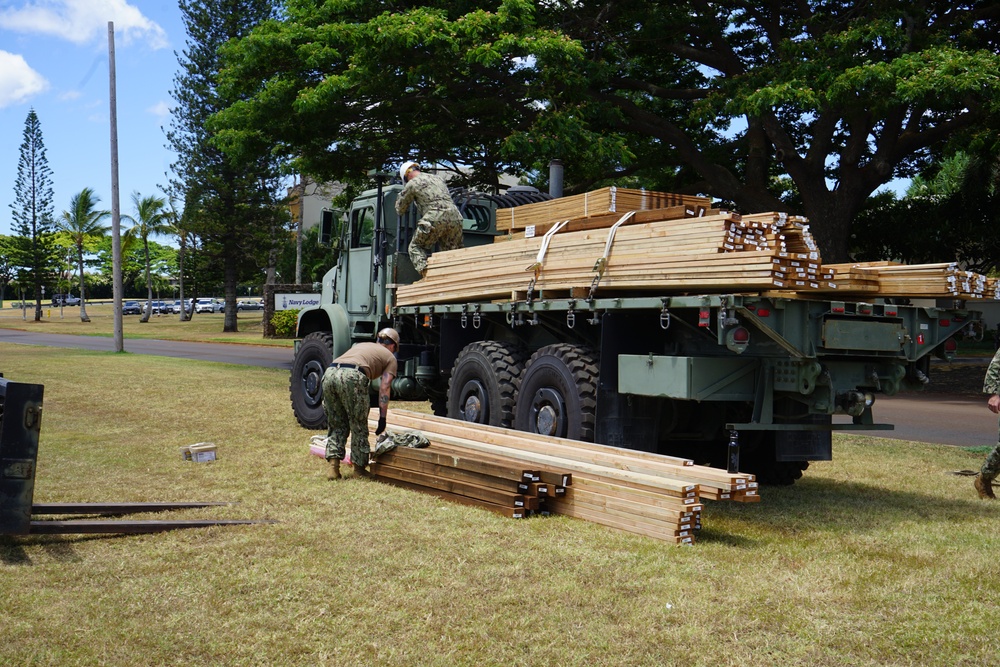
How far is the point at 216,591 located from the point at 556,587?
1.93 meters

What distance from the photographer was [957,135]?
20.7 metres

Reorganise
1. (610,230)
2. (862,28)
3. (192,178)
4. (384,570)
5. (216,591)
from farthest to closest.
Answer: (192,178), (862,28), (610,230), (384,570), (216,591)

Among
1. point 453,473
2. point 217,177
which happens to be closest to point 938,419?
point 453,473

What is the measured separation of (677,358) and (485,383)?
121 inches

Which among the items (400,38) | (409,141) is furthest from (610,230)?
(409,141)

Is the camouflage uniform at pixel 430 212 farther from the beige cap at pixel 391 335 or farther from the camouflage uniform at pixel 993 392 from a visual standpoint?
the camouflage uniform at pixel 993 392

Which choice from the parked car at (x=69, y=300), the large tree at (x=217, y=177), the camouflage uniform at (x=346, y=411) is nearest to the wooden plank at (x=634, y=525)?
the camouflage uniform at (x=346, y=411)

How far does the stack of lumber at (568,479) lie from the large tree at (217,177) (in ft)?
139

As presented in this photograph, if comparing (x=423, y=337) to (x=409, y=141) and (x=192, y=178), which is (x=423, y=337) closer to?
(x=409, y=141)

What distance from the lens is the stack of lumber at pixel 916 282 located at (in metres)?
8.41

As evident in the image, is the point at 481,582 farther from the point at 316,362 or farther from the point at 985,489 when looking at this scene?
the point at 316,362

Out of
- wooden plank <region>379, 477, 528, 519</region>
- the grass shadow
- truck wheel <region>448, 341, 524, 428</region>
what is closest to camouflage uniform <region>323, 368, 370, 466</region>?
wooden plank <region>379, 477, 528, 519</region>

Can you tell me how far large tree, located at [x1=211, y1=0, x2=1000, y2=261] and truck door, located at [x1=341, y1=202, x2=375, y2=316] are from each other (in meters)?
6.56

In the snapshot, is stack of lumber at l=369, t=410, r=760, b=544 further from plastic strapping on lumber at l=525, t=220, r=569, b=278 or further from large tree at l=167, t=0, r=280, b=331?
large tree at l=167, t=0, r=280, b=331
